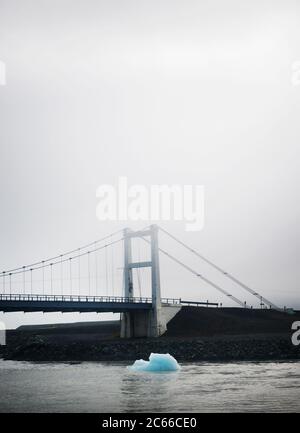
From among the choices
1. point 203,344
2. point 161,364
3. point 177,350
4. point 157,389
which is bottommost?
point 177,350

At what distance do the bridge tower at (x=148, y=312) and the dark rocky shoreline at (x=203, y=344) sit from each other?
167 cm

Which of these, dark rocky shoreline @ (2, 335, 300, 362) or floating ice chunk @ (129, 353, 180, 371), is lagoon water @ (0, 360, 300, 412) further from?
dark rocky shoreline @ (2, 335, 300, 362)

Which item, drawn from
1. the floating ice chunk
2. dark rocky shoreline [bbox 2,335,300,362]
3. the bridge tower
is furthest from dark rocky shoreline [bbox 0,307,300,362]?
the floating ice chunk

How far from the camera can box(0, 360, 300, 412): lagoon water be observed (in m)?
25.7

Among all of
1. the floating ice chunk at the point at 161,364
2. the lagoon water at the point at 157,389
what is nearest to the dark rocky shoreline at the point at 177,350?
the lagoon water at the point at 157,389

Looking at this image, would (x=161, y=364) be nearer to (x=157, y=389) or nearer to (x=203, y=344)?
(x=157, y=389)

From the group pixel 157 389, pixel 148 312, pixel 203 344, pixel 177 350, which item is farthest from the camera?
pixel 148 312

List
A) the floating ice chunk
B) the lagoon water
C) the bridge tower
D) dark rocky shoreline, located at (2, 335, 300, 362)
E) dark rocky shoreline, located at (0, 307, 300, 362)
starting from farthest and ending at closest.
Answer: the bridge tower < dark rocky shoreline, located at (0, 307, 300, 362) < dark rocky shoreline, located at (2, 335, 300, 362) < the floating ice chunk < the lagoon water

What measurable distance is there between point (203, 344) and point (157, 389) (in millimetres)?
23362

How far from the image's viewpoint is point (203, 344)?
53781 millimetres

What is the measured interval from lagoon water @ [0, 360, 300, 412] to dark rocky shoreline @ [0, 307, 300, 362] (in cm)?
535

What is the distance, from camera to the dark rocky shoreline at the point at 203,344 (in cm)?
4925

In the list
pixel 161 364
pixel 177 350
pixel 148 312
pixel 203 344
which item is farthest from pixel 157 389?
pixel 148 312
